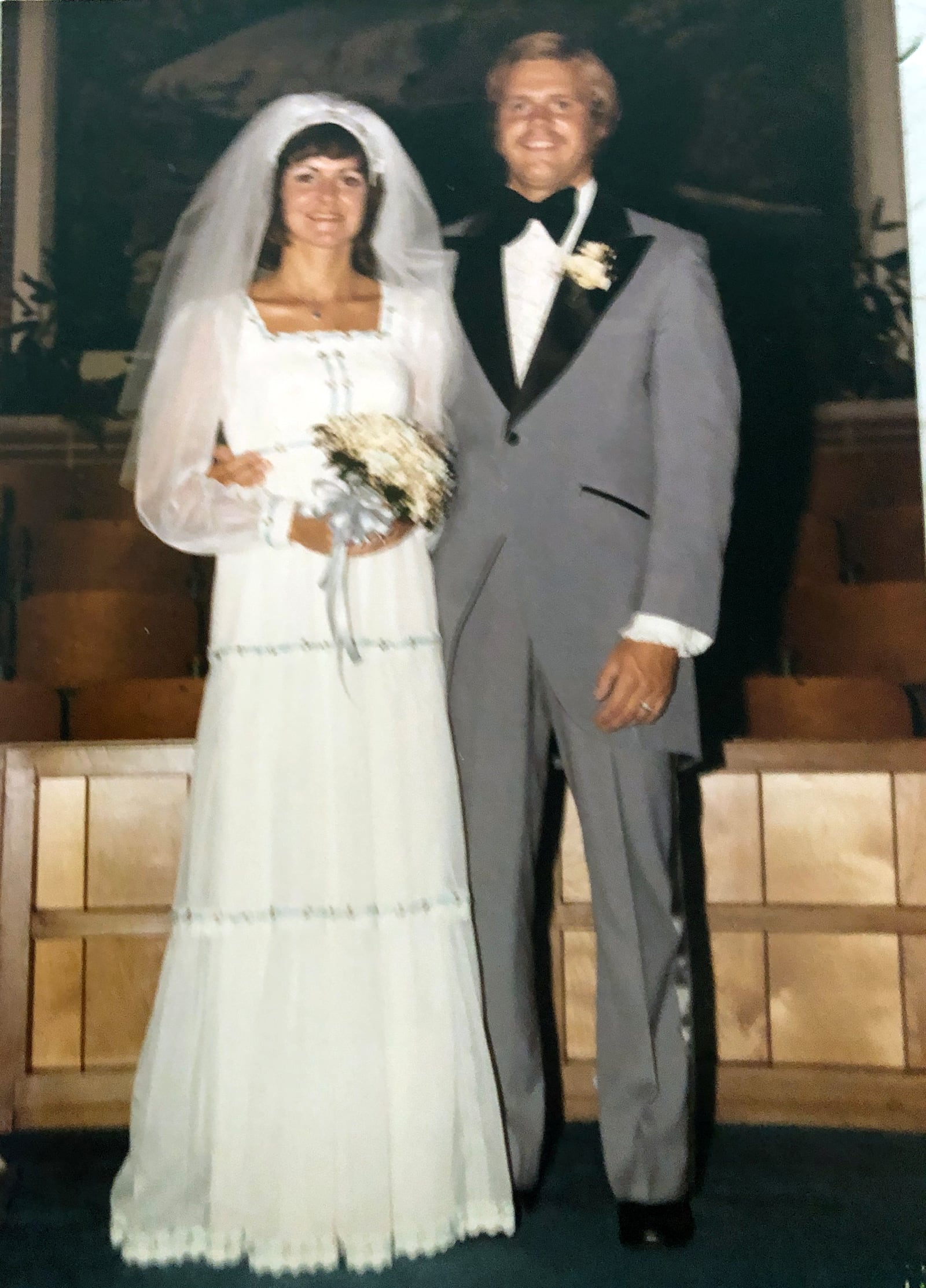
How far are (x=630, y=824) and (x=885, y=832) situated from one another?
0.50m

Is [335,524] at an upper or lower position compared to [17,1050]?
upper

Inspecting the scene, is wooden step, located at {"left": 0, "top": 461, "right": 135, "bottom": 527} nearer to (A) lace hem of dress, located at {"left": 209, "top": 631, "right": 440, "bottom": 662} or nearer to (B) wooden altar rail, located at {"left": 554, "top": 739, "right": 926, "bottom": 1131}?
(A) lace hem of dress, located at {"left": 209, "top": 631, "right": 440, "bottom": 662}

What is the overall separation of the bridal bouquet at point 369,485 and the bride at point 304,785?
0.02m

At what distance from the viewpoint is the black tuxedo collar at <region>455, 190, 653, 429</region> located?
4.76 feet

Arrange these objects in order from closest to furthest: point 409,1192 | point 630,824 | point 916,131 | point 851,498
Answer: point 409,1192
point 630,824
point 916,131
point 851,498

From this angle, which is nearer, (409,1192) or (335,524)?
(409,1192)

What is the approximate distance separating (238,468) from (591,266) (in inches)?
21.8

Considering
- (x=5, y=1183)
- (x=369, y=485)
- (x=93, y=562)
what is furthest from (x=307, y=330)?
(x=5, y=1183)

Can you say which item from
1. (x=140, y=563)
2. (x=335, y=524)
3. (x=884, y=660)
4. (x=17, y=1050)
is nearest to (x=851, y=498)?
(x=884, y=660)

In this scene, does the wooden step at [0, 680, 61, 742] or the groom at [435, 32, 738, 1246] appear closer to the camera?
the groom at [435, 32, 738, 1246]

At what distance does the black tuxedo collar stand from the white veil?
0.10ft

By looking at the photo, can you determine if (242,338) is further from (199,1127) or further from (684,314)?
(199,1127)

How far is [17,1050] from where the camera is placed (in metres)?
1.62

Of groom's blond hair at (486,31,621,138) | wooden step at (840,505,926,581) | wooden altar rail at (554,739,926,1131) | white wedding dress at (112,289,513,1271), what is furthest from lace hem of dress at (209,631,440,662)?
groom's blond hair at (486,31,621,138)
